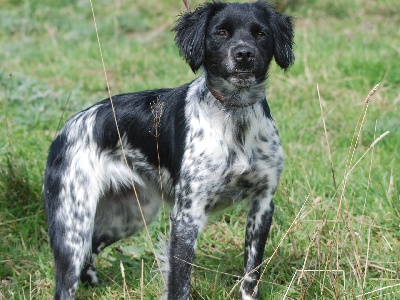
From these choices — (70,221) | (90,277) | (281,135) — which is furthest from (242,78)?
(281,135)

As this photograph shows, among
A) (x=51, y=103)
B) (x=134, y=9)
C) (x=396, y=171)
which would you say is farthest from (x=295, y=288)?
(x=134, y=9)

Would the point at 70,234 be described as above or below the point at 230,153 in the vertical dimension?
below

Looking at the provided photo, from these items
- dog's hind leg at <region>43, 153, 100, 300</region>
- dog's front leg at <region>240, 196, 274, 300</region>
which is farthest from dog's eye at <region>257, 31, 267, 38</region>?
dog's hind leg at <region>43, 153, 100, 300</region>

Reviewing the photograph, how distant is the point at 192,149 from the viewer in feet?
12.7

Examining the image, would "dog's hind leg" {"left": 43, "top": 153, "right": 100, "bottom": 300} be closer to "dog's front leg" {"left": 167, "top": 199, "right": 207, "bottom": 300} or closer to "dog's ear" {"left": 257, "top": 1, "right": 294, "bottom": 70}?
"dog's front leg" {"left": 167, "top": 199, "right": 207, "bottom": 300}

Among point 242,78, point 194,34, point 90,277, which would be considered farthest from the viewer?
point 90,277

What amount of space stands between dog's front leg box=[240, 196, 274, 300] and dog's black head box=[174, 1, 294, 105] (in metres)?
0.65

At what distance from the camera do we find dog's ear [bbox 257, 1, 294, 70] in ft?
12.8

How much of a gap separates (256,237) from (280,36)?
1.08 meters

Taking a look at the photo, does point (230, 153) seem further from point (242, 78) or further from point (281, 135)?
point (281, 135)

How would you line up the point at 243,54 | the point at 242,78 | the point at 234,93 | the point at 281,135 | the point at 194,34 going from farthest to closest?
the point at 281,135
the point at 234,93
the point at 194,34
the point at 242,78
the point at 243,54

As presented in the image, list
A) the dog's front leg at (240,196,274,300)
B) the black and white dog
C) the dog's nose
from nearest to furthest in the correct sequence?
the dog's nose → the black and white dog → the dog's front leg at (240,196,274,300)

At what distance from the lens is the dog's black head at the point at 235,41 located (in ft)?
12.1

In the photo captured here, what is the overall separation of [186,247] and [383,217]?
1.46m
